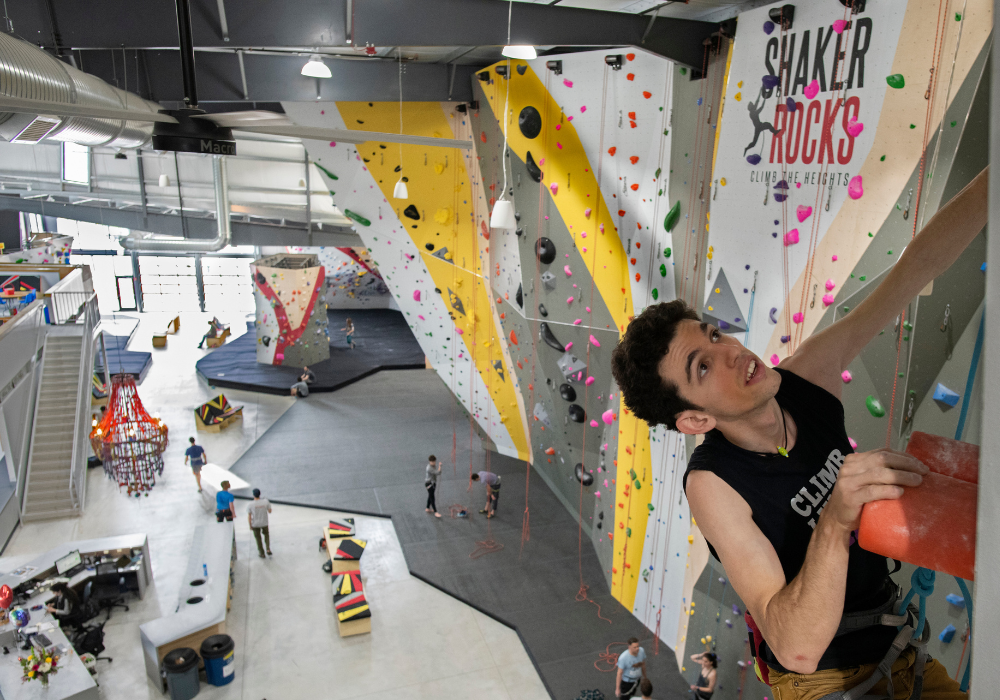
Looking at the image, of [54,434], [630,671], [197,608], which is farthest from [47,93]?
[54,434]

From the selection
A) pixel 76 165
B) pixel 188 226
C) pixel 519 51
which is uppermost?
pixel 519 51

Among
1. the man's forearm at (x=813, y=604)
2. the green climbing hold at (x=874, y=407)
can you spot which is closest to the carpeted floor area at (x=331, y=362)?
the green climbing hold at (x=874, y=407)

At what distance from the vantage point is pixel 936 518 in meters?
0.81

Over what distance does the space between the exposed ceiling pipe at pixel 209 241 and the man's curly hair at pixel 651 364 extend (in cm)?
1504

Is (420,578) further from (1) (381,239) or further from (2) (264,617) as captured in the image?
(1) (381,239)

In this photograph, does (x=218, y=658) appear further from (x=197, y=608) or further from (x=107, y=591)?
(x=107, y=591)

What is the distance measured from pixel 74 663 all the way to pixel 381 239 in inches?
257

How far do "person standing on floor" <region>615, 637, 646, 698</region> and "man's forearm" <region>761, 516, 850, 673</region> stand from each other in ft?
15.4

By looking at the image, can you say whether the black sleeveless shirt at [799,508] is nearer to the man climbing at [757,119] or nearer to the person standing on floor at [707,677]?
the man climbing at [757,119]

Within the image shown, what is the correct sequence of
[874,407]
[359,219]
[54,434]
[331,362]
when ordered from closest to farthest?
1. [874,407]
2. [54,434]
3. [359,219]
4. [331,362]

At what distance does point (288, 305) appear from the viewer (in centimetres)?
1463

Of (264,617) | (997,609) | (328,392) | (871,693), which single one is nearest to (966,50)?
(871,693)

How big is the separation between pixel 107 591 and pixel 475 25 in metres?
6.48

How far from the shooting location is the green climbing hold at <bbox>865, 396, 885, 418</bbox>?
3689 mm
